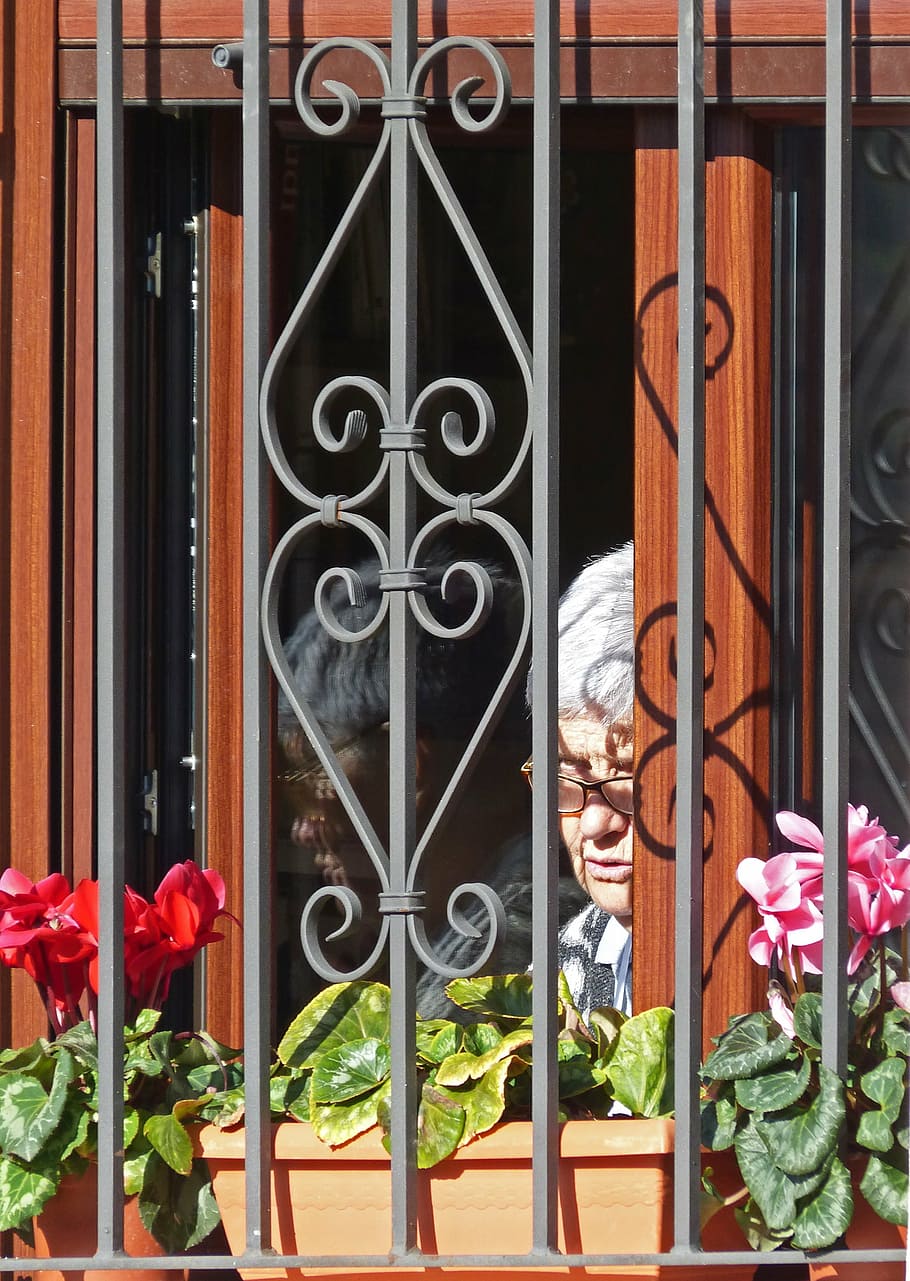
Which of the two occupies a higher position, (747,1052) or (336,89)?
(336,89)

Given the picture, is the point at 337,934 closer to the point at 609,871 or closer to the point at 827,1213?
the point at 827,1213

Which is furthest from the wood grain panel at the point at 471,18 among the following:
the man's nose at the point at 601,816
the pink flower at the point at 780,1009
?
the pink flower at the point at 780,1009

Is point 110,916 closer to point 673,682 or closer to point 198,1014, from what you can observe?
point 198,1014

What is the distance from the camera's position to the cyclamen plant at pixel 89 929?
172cm

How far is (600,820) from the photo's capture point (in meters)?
2.18

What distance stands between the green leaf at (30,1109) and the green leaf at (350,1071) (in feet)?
0.89

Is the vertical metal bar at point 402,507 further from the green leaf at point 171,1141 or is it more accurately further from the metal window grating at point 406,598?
the green leaf at point 171,1141

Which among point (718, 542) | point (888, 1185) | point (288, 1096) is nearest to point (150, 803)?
point (288, 1096)

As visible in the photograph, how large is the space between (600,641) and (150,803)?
2.17ft

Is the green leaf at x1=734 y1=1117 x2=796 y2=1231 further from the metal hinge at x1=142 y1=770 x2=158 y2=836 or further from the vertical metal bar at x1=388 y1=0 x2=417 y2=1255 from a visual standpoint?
the metal hinge at x1=142 y1=770 x2=158 y2=836

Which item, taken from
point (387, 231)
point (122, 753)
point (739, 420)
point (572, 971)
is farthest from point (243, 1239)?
point (387, 231)

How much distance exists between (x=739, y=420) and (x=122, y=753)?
885 millimetres

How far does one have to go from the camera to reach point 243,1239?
64.5 inches

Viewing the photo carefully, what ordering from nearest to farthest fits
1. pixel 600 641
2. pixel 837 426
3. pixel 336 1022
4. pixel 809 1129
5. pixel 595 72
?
1. pixel 809 1129
2. pixel 837 426
3. pixel 336 1022
4. pixel 595 72
5. pixel 600 641
